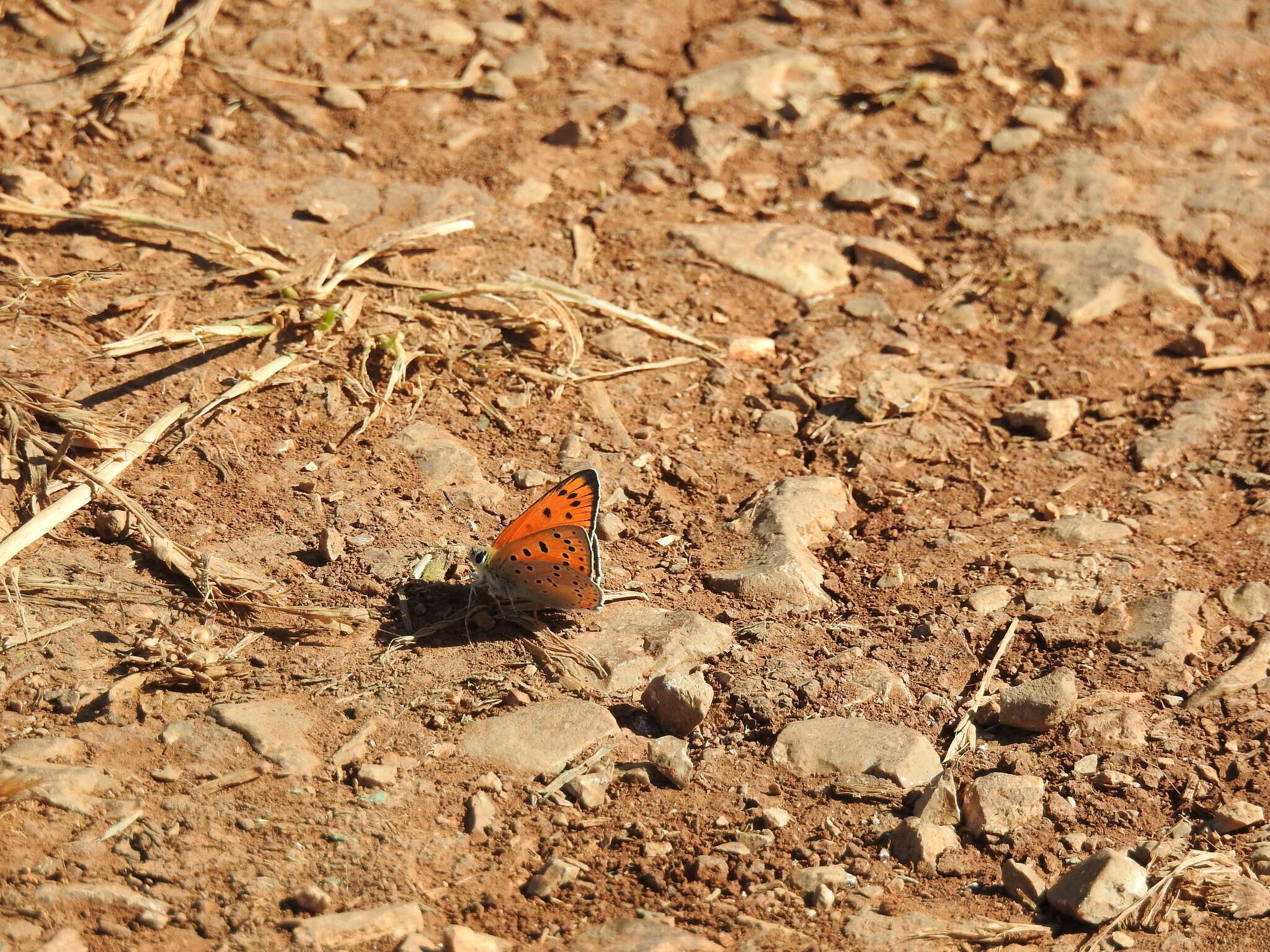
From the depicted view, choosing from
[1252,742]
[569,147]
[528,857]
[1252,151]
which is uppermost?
[1252,151]

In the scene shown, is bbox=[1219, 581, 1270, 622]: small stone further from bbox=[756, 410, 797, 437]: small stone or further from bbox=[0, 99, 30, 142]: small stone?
bbox=[0, 99, 30, 142]: small stone

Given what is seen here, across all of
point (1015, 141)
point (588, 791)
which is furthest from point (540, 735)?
point (1015, 141)

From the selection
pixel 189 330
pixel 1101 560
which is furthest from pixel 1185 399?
pixel 189 330

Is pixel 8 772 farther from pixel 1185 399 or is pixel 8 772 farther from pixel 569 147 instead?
pixel 1185 399

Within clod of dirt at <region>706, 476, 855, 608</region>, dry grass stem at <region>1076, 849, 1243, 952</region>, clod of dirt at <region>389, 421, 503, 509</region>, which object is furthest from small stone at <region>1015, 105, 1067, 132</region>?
dry grass stem at <region>1076, 849, 1243, 952</region>

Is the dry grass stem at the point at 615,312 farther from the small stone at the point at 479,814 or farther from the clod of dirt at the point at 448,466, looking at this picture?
the small stone at the point at 479,814

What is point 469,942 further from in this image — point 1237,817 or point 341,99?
point 341,99
